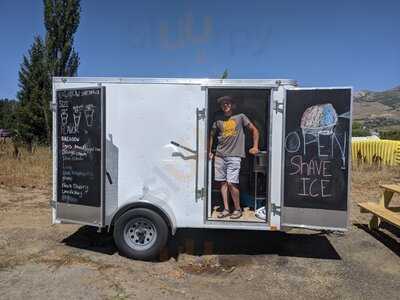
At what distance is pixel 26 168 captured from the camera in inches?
557

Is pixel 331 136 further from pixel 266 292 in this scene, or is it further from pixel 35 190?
pixel 35 190

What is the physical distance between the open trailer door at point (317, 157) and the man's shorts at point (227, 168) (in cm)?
80

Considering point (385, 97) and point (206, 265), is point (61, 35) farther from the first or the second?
point (385, 97)

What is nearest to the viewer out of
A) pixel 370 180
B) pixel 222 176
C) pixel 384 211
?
pixel 222 176

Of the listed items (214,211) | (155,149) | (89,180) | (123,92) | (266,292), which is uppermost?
(123,92)

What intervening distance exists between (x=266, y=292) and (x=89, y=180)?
2.71 metres

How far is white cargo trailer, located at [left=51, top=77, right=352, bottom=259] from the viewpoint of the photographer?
226 inches

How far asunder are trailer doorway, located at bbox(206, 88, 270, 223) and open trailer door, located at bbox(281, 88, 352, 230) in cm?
42

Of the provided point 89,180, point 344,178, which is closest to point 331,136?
point 344,178

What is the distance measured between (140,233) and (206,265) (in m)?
0.97

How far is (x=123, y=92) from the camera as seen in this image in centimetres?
596

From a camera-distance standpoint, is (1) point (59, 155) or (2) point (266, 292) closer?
(2) point (266, 292)

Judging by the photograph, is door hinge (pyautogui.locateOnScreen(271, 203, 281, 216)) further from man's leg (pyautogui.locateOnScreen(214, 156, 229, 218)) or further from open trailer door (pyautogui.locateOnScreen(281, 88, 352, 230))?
man's leg (pyautogui.locateOnScreen(214, 156, 229, 218))

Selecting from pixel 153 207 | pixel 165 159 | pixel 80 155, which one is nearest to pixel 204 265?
pixel 153 207
